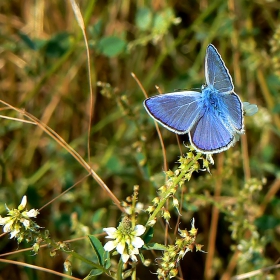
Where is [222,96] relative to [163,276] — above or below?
above

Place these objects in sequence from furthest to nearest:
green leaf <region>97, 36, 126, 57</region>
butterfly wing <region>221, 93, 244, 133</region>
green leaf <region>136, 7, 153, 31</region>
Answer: green leaf <region>136, 7, 153, 31</region>, green leaf <region>97, 36, 126, 57</region>, butterfly wing <region>221, 93, 244, 133</region>

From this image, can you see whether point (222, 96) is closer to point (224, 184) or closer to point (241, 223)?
point (241, 223)

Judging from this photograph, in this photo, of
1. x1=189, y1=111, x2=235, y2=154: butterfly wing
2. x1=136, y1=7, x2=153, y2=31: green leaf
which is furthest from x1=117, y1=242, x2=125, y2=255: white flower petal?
x1=136, y1=7, x2=153, y2=31: green leaf

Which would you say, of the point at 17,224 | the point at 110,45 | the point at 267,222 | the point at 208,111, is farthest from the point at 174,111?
the point at 110,45

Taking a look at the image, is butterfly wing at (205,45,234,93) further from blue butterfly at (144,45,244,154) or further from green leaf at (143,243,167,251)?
green leaf at (143,243,167,251)

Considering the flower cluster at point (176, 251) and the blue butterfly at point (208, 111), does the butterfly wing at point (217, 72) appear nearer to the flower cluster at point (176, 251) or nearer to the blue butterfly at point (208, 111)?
the blue butterfly at point (208, 111)

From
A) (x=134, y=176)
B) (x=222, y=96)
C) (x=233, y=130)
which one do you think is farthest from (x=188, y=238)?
(x=134, y=176)

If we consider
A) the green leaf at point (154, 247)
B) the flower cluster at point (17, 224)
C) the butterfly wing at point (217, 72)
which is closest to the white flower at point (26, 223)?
the flower cluster at point (17, 224)
